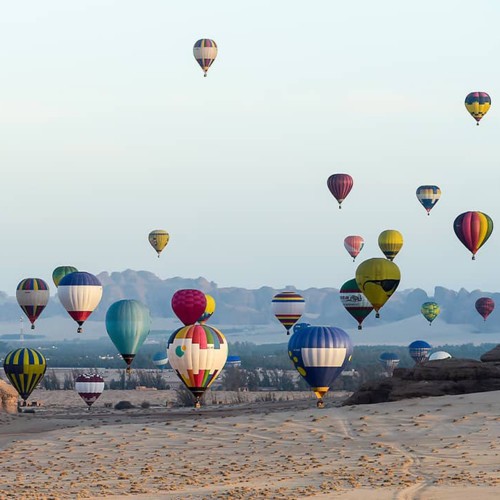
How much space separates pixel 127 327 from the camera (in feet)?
192

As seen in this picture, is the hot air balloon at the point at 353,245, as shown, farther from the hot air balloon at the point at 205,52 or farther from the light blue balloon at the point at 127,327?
the light blue balloon at the point at 127,327

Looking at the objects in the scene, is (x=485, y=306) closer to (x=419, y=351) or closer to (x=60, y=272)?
(x=419, y=351)

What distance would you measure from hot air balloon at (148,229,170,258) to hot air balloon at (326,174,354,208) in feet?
62.5

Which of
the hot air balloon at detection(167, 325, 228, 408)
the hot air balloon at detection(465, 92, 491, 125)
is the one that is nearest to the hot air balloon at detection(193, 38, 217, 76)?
the hot air balloon at detection(465, 92, 491, 125)

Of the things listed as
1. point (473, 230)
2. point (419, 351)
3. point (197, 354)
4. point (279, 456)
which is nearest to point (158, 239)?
point (419, 351)

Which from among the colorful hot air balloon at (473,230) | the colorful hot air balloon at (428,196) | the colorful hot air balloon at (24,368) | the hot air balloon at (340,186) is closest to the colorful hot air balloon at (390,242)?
the colorful hot air balloon at (428,196)

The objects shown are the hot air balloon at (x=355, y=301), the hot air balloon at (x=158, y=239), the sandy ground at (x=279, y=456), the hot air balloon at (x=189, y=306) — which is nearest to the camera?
the sandy ground at (x=279, y=456)

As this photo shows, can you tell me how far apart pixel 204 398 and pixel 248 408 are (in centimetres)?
1559

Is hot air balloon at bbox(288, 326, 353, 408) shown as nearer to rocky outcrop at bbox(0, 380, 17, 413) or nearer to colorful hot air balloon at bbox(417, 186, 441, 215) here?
rocky outcrop at bbox(0, 380, 17, 413)

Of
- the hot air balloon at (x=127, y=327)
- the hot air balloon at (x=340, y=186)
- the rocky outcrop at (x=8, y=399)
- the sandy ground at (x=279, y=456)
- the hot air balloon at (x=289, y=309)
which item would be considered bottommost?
the sandy ground at (x=279, y=456)

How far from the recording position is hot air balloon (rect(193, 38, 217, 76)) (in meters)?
70.1

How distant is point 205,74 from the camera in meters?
69.3

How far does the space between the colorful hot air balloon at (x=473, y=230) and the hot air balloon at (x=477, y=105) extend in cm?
746

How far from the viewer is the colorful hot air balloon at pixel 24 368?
189ft
